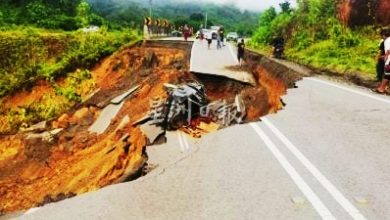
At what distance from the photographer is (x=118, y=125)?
18.1 m

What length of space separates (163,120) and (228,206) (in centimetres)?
1116

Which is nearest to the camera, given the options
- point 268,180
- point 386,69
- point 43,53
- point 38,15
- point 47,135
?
point 268,180

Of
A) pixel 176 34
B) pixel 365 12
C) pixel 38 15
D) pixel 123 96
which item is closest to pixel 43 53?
pixel 38 15

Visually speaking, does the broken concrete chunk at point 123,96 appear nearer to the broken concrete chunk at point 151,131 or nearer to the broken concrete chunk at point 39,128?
the broken concrete chunk at point 39,128

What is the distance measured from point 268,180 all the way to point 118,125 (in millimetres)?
12637

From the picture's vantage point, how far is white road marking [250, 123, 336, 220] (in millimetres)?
5036

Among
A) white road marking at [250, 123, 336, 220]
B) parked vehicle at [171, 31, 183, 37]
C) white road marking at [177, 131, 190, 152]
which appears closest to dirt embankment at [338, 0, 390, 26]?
white road marking at [177, 131, 190, 152]

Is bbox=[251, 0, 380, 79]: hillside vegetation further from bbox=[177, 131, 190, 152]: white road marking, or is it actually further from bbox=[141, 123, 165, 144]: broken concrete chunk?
bbox=[141, 123, 165, 144]: broken concrete chunk

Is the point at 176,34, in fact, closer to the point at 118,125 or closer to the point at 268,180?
the point at 118,125

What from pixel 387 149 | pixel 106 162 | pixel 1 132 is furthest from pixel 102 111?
pixel 387 149

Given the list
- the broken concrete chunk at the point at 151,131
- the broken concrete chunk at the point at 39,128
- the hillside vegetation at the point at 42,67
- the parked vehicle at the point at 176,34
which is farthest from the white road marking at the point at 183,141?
the parked vehicle at the point at 176,34

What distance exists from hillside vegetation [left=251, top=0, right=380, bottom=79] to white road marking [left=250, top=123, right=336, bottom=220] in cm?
996

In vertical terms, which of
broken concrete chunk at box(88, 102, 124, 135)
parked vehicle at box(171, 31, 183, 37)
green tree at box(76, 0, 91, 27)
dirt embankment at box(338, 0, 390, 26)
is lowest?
parked vehicle at box(171, 31, 183, 37)

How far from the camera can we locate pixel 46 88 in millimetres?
27078
